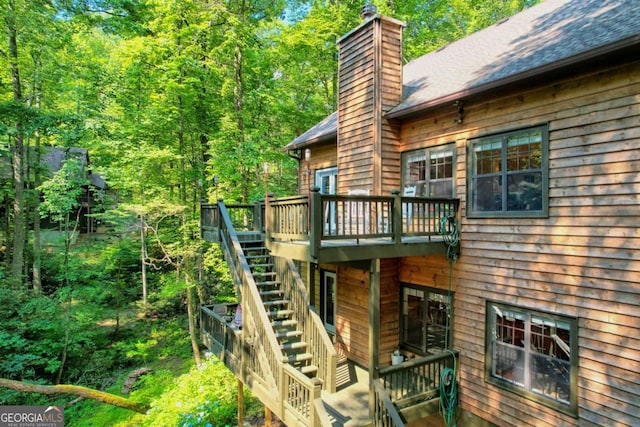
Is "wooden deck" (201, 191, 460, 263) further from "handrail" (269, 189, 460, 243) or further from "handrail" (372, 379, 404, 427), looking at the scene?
"handrail" (372, 379, 404, 427)

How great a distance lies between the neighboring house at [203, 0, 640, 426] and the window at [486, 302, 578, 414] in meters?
0.02

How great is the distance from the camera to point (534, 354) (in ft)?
16.9

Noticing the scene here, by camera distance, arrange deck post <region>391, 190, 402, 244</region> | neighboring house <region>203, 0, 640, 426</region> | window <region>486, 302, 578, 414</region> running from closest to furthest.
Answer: neighboring house <region>203, 0, 640, 426</region>
window <region>486, 302, 578, 414</region>
deck post <region>391, 190, 402, 244</region>

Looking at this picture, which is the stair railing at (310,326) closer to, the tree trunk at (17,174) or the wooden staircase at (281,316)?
the wooden staircase at (281,316)

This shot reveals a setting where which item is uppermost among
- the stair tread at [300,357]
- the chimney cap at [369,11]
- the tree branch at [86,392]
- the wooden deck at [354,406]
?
the chimney cap at [369,11]

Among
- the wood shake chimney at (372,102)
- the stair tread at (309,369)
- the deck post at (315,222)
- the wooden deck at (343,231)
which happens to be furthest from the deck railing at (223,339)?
the wood shake chimney at (372,102)

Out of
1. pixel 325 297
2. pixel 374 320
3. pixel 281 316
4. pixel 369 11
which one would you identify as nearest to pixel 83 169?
pixel 325 297

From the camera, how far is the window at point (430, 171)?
6484mm

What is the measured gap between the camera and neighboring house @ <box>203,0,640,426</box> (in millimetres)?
4305

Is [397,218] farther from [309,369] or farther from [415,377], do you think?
Result: [309,369]

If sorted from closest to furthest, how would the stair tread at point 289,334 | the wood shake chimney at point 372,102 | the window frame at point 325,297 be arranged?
the stair tread at point 289,334 < the wood shake chimney at point 372,102 < the window frame at point 325,297

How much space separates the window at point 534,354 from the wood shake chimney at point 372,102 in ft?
10.9

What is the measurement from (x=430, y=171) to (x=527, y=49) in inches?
103

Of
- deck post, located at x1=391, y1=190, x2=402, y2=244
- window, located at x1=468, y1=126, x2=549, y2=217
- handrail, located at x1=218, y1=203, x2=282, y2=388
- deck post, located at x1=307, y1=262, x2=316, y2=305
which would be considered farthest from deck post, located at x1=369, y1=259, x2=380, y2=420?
deck post, located at x1=307, y1=262, x2=316, y2=305
